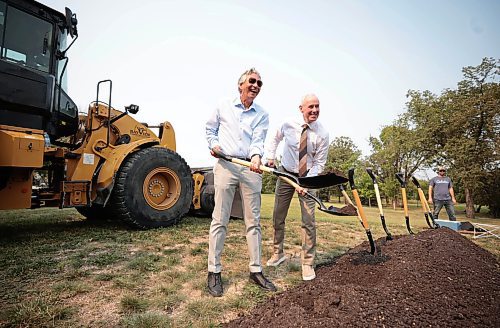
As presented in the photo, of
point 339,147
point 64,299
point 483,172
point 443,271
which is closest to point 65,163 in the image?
point 64,299

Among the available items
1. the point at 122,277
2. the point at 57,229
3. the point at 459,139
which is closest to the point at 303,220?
the point at 122,277

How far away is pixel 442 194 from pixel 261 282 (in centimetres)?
784

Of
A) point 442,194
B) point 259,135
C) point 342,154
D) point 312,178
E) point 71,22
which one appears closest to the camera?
point 312,178

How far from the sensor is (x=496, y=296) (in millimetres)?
2463

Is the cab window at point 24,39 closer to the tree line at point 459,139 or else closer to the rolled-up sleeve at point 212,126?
the rolled-up sleeve at point 212,126

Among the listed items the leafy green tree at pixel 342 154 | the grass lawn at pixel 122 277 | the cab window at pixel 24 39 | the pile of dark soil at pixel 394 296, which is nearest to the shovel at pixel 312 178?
the pile of dark soil at pixel 394 296

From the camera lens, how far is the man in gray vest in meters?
8.23

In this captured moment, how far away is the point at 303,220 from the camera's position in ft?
10.6

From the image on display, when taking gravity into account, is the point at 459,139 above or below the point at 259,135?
above

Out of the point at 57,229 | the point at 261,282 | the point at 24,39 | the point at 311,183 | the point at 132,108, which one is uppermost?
the point at 24,39

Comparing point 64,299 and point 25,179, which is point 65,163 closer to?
point 25,179

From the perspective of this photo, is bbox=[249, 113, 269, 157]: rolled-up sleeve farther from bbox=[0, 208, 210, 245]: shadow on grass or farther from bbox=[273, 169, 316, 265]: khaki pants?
bbox=[0, 208, 210, 245]: shadow on grass

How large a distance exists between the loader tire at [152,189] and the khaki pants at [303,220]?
92.5 inches

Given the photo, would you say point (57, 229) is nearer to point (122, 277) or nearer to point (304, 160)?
point (122, 277)
